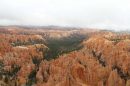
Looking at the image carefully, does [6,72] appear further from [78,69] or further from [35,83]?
[78,69]

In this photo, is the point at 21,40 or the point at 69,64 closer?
the point at 69,64

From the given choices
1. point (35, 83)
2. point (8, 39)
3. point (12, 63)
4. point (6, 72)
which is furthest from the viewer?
point (8, 39)

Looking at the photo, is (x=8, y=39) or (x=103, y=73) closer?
(x=103, y=73)

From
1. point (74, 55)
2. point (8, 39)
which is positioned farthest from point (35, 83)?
point (8, 39)

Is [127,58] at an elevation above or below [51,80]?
above

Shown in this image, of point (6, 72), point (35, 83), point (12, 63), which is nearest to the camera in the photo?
point (35, 83)

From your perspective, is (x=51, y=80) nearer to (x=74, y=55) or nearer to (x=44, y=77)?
(x=44, y=77)

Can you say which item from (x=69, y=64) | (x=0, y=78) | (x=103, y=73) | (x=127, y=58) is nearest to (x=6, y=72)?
(x=0, y=78)

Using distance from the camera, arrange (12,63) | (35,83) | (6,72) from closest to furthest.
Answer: (35,83) → (6,72) → (12,63)

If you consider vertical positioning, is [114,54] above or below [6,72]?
above
